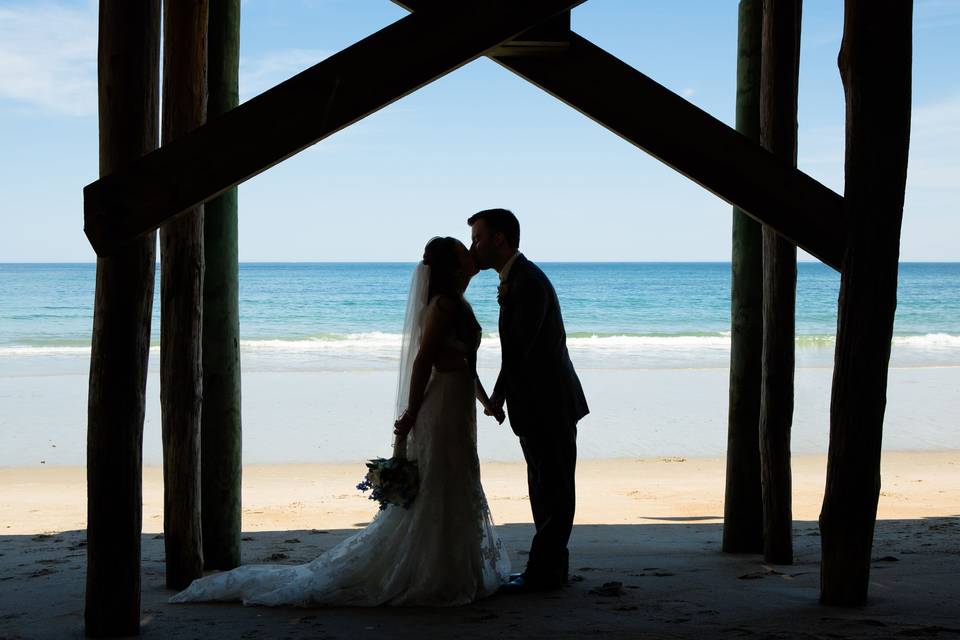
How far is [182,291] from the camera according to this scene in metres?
4.67

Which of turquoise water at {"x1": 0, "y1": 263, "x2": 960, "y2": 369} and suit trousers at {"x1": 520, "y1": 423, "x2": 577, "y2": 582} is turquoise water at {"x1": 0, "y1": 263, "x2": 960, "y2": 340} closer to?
turquoise water at {"x1": 0, "y1": 263, "x2": 960, "y2": 369}

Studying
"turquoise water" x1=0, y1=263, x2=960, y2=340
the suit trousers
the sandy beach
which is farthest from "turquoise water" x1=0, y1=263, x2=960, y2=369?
the suit trousers

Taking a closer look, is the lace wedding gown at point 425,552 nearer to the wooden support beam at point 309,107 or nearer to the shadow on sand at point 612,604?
the shadow on sand at point 612,604

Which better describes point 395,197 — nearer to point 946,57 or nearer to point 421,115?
point 421,115

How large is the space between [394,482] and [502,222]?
130 centimetres

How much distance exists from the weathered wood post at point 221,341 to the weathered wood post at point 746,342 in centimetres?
263

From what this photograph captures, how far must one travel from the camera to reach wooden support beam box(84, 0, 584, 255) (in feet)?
11.6

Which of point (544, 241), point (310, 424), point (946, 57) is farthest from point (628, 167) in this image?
point (310, 424)

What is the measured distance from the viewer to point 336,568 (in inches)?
181

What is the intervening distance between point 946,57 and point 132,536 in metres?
46.0

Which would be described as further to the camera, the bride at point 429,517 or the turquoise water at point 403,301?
the turquoise water at point 403,301

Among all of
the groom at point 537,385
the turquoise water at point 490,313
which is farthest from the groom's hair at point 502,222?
the turquoise water at point 490,313

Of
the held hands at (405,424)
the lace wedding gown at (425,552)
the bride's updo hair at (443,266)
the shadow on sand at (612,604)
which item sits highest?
the bride's updo hair at (443,266)

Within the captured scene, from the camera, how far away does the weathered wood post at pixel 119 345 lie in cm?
374
